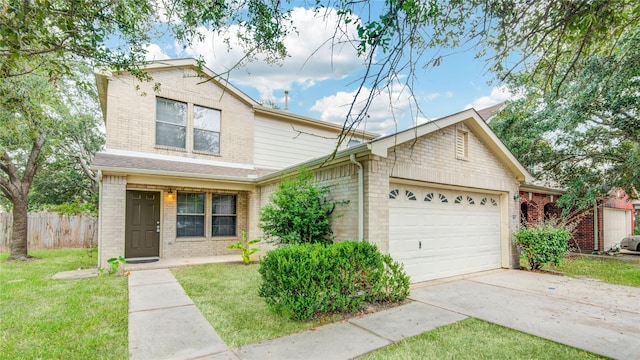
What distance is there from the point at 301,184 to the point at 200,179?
4087mm

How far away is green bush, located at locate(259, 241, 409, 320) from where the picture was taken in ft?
15.1

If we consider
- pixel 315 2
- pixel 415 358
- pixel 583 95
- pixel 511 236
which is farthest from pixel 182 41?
pixel 583 95

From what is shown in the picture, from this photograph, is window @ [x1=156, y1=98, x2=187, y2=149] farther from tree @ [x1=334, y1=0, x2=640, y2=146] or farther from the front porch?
tree @ [x1=334, y1=0, x2=640, y2=146]

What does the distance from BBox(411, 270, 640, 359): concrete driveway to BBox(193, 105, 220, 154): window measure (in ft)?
26.8

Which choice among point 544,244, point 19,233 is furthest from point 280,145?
point 19,233

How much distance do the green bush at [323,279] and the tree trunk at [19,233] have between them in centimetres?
1077

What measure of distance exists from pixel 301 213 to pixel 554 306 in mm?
4834

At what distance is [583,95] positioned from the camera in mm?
9836

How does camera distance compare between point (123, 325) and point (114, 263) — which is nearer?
point (123, 325)

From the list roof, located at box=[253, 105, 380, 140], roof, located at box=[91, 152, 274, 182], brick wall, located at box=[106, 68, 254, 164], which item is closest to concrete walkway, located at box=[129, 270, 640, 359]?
roof, located at box=[91, 152, 274, 182]

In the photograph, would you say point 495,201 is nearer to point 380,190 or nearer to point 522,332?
point 380,190

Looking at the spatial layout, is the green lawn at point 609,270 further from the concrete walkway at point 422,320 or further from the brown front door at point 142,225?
the brown front door at point 142,225

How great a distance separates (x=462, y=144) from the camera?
26.9ft

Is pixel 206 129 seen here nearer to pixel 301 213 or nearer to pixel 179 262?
pixel 179 262
